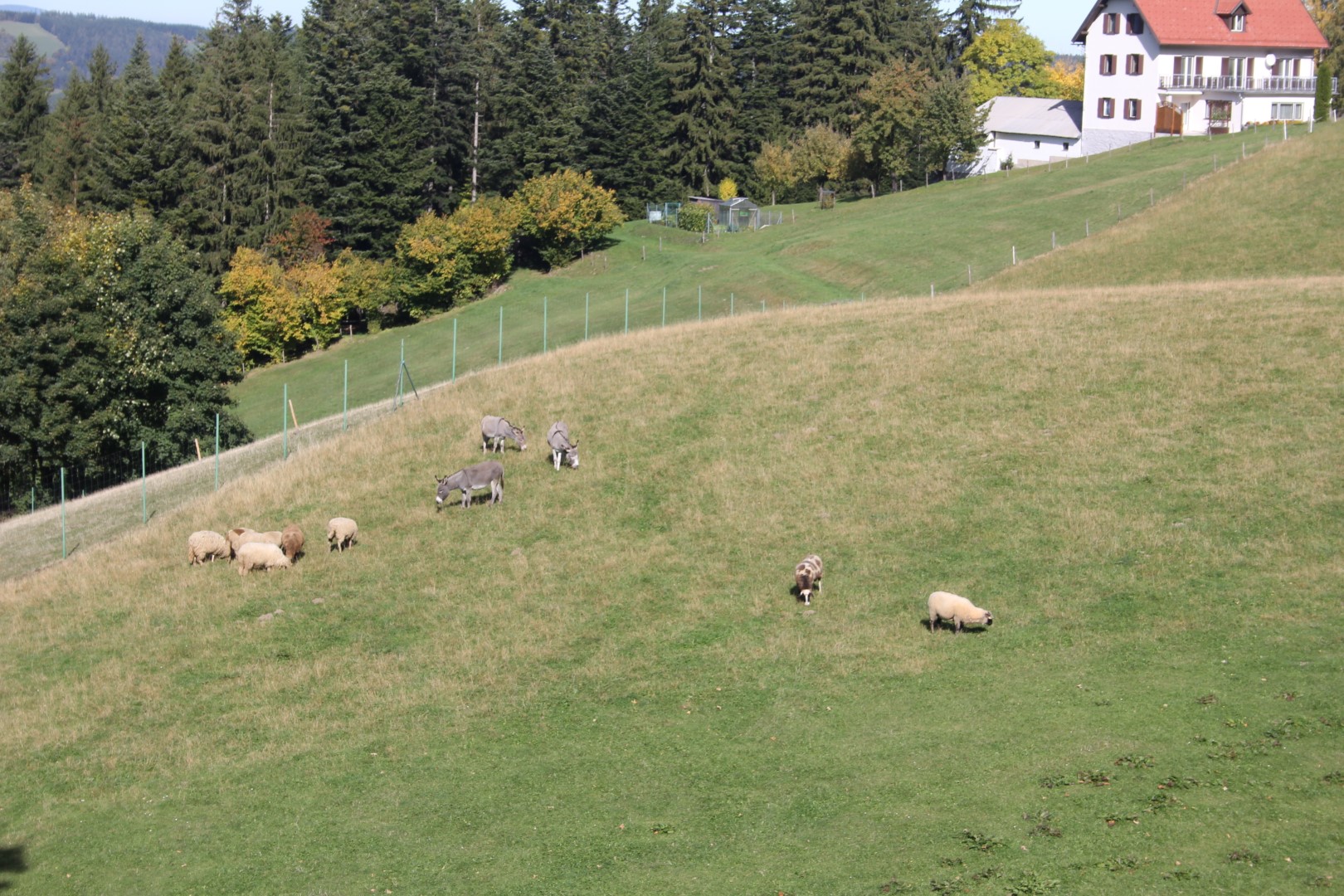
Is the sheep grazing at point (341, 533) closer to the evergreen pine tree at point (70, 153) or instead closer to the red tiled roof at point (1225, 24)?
the evergreen pine tree at point (70, 153)

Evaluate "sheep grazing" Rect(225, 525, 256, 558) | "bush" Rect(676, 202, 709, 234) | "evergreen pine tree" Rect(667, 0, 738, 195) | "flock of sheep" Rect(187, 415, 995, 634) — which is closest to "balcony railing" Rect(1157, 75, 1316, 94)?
"bush" Rect(676, 202, 709, 234)

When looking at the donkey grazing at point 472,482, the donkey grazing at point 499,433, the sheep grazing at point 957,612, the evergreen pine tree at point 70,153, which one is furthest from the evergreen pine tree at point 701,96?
the sheep grazing at point 957,612

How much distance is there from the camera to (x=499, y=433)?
35.9 metres

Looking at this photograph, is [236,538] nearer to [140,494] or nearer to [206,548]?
[206,548]

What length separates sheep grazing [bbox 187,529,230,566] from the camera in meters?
31.3

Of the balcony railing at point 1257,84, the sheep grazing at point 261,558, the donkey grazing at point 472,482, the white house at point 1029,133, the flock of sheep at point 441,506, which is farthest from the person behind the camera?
the white house at point 1029,133

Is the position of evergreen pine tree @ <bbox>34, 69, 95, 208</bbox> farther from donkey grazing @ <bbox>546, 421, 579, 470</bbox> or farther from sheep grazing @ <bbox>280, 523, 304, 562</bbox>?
sheep grazing @ <bbox>280, 523, 304, 562</bbox>

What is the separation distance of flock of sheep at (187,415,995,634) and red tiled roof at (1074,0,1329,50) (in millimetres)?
72748

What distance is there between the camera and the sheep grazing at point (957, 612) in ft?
77.8

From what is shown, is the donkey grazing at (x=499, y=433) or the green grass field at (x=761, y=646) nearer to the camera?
the green grass field at (x=761, y=646)

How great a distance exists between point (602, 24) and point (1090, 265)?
8932 cm

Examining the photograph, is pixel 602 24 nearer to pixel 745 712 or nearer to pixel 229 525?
pixel 229 525

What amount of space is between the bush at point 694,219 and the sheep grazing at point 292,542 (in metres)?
74.0

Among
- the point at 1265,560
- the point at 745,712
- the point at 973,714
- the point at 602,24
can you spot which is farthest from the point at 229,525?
the point at 602,24
